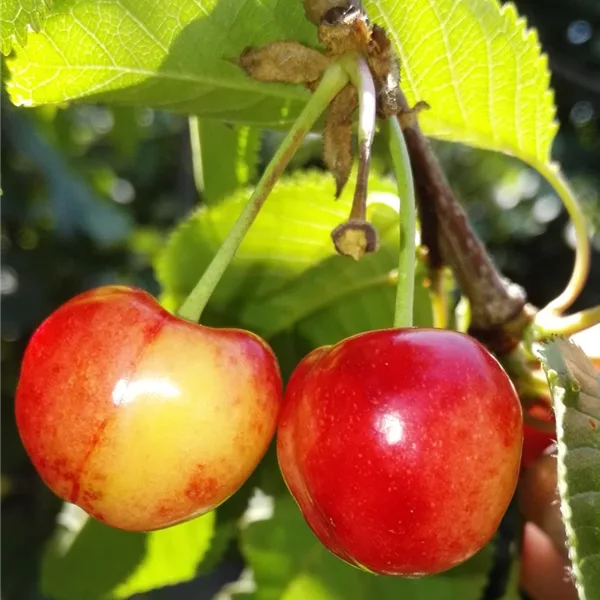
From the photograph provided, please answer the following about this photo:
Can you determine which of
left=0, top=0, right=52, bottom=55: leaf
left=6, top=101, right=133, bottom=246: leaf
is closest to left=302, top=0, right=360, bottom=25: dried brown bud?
left=0, top=0, right=52, bottom=55: leaf

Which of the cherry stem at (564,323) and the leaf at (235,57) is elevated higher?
the leaf at (235,57)

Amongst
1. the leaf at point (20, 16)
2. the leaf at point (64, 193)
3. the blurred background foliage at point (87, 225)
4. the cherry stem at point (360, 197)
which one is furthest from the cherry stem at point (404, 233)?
the leaf at point (64, 193)

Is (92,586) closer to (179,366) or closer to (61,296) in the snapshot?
(179,366)

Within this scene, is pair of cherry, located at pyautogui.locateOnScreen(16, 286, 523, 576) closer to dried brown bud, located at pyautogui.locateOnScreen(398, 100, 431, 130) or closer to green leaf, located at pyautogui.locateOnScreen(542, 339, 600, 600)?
green leaf, located at pyautogui.locateOnScreen(542, 339, 600, 600)

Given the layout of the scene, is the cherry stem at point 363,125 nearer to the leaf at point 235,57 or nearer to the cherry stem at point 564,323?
the leaf at point 235,57

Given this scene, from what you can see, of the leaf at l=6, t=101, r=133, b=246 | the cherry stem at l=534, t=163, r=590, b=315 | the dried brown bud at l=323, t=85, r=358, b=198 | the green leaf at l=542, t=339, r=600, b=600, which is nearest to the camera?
the green leaf at l=542, t=339, r=600, b=600

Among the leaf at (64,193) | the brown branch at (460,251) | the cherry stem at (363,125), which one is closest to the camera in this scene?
the cherry stem at (363,125)

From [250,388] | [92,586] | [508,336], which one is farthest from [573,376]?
[92,586]

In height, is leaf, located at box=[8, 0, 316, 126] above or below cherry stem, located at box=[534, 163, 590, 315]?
above
